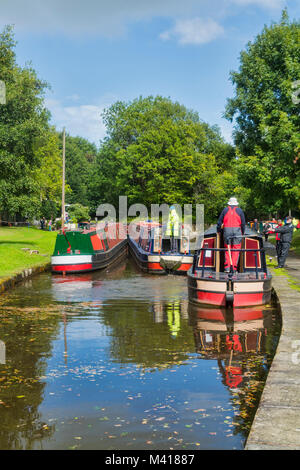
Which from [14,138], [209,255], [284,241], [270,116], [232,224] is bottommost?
[209,255]

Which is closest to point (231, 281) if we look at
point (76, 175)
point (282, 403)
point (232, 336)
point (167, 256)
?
point (232, 336)

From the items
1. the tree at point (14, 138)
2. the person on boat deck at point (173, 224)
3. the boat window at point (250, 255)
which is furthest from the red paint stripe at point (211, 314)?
the tree at point (14, 138)

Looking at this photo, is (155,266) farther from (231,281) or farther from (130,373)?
(130,373)

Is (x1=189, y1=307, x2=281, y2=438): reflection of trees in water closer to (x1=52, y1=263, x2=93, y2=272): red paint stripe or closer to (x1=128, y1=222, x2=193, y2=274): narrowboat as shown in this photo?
(x1=128, y1=222, x2=193, y2=274): narrowboat

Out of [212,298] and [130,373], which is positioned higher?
[212,298]

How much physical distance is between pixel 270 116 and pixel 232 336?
19661 millimetres

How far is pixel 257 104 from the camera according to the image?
2883 centimetres

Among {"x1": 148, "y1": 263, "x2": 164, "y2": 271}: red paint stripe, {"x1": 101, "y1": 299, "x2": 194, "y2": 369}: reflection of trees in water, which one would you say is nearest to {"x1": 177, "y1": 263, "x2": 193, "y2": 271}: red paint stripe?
{"x1": 148, "y1": 263, "x2": 164, "y2": 271}: red paint stripe

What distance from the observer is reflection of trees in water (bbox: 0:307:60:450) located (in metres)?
4.97

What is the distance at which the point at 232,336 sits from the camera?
922 centimetres

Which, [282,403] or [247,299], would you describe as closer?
[282,403]
